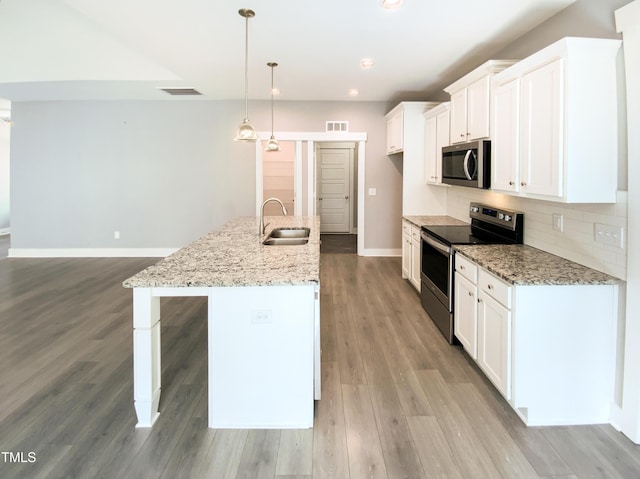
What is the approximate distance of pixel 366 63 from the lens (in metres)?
4.49

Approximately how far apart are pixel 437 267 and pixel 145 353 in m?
2.52

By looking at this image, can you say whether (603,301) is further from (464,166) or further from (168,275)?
(168,275)

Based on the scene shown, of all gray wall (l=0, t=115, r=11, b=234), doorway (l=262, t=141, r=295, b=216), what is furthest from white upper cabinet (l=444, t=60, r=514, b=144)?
gray wall (l=0, t=115, r=11, b=234)

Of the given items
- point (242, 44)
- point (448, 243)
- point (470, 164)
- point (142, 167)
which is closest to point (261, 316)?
point (448, 243)

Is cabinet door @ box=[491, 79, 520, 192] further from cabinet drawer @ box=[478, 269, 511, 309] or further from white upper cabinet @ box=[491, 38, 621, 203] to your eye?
cabinet drawer @ box=[478, 269, 511, 309]

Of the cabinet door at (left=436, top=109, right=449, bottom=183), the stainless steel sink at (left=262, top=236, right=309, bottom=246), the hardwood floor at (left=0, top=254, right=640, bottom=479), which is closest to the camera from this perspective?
the hardwood floor at (left=0, top=254, right=640, bottom=479)

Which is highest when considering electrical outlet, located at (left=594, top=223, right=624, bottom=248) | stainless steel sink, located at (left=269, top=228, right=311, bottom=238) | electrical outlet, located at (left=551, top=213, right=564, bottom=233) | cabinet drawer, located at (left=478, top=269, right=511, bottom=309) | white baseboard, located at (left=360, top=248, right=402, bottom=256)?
electrical outlet, located at (left=551, top=213, right=564, bottom=233)

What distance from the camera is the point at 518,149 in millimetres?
2814

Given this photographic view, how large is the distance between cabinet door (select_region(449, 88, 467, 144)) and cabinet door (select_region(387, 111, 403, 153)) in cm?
153

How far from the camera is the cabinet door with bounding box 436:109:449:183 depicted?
14.8 feet

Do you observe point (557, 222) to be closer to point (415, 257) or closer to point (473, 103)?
point (473, 103)

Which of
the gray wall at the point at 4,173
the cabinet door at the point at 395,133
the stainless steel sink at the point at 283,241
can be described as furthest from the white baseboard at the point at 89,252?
the cabinet door at the point at 395,133

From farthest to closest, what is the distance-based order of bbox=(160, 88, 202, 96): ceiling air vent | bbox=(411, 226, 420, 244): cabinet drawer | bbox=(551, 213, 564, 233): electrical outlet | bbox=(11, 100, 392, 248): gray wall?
bbox=(11, 100, 392, 248): gray wall, bbox=(160, 88, 202, 96): ceiling air vent, bbox=(411, 226, 420, 244): cabinet drawer, bbox=(551, 213, 564, 233): electrical outlet

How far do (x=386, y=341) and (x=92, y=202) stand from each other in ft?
18.9
